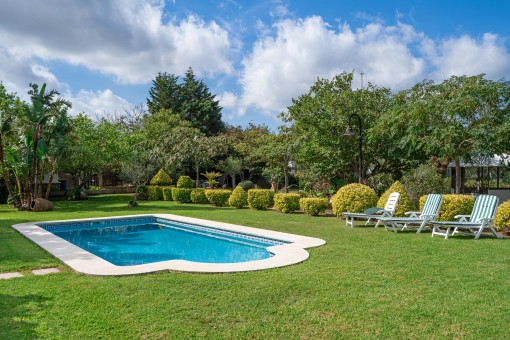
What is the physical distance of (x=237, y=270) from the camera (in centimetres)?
740

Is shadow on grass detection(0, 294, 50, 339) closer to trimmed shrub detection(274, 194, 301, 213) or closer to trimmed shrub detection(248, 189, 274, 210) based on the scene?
trimmed shrub detection(274, 194, 301, 213)

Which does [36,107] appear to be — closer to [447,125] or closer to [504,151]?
[447,125]

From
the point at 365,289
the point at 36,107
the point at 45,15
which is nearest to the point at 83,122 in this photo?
the point at 36,107

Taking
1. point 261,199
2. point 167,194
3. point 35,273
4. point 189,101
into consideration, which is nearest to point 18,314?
point 35,273

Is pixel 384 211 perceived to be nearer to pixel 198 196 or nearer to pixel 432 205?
pixel 432 205

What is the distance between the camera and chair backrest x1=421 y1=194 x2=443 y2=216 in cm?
1216

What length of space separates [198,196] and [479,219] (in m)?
16.9

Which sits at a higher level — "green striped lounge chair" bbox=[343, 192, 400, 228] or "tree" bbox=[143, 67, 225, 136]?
"tree" bbox=[143, 67, 225, 136]

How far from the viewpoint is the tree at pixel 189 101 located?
157ft

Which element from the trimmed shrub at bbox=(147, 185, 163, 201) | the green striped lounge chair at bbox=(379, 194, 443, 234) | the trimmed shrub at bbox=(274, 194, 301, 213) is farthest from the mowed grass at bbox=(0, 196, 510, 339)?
the trimmed shrub at bbox=(147, 185, 163, 201)

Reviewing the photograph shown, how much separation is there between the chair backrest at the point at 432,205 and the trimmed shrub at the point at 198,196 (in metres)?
14.8

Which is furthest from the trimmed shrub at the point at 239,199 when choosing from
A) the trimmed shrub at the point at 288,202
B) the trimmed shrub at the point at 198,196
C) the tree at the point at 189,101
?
the tree at the point at 189,101

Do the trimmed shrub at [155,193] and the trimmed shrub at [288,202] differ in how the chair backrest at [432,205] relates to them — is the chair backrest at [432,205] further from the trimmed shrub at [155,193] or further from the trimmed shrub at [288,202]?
the trimmed shrub at [155,193]

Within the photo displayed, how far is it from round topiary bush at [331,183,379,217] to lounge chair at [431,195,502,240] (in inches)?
124
